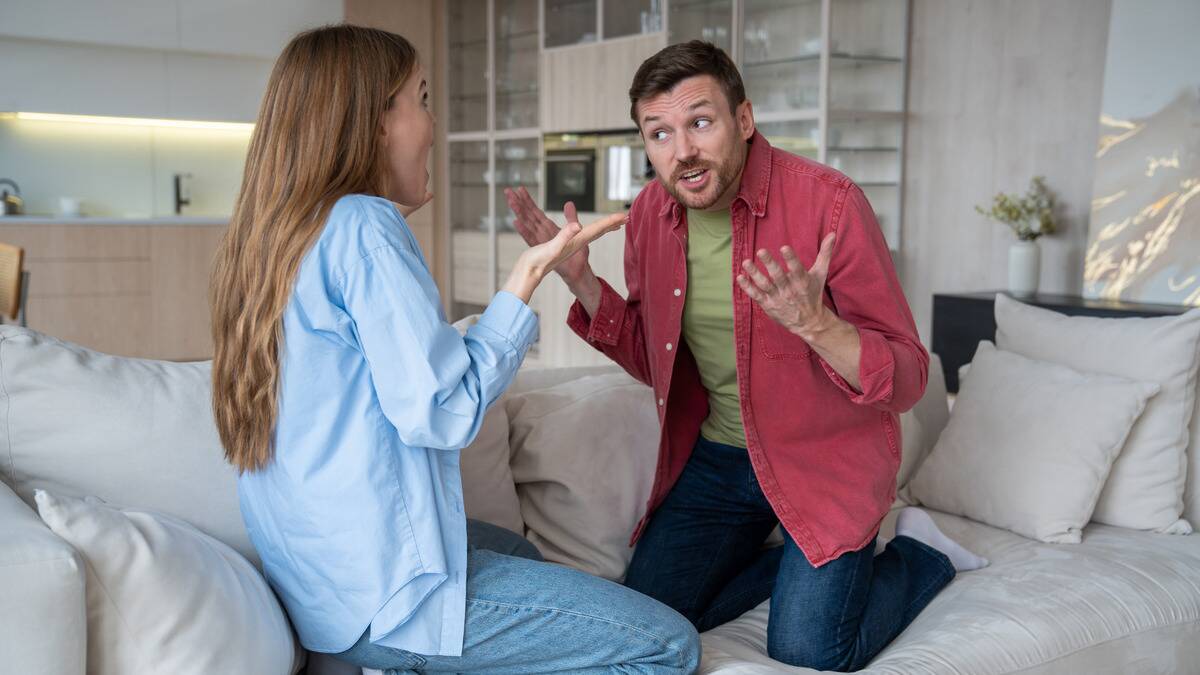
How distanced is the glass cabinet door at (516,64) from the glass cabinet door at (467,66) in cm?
21

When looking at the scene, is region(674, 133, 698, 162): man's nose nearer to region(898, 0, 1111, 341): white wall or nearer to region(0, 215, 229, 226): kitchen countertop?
region(898, 0, 1111, 341): white wall

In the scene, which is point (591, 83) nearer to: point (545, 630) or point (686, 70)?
point (686, 70)

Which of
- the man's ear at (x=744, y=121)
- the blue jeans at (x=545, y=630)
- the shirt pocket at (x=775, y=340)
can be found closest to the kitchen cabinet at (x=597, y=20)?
the man's ear at (x=744, y=121)

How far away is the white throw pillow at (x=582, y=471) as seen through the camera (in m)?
2.12

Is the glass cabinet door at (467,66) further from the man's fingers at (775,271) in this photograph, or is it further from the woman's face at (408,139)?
the man's fingers at (775,271)

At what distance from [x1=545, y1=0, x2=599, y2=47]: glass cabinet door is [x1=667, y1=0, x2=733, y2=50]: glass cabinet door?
28.7 inches

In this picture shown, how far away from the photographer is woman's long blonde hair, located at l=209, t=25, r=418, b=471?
56.5 inches

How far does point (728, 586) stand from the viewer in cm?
213

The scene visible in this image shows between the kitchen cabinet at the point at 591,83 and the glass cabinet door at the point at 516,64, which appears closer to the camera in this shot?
the kitchen cabinet at the point at 591,83

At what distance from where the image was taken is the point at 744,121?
2.02 m

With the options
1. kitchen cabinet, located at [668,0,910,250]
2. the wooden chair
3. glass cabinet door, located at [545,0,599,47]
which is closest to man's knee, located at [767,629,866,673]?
the wooden chair

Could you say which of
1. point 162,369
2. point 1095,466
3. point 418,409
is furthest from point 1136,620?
point 162,369

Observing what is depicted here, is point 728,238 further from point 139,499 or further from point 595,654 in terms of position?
point 139,499

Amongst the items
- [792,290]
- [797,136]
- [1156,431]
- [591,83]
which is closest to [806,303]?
[792,290]
